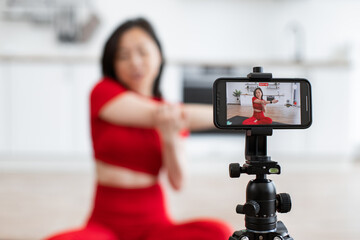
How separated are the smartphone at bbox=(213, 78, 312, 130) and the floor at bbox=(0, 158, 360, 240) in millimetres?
1238

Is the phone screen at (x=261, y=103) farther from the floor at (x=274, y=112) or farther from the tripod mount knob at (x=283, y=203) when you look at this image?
the tripod mount knob at (x=283, y=203)

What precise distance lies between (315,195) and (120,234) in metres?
1.77

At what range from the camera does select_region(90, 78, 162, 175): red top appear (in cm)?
106

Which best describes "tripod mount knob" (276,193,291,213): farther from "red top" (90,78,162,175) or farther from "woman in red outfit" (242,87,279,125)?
"red top" (90,78,162,175)

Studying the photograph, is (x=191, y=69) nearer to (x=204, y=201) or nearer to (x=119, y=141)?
(x=204, y=201)

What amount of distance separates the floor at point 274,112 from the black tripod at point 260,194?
0.08 feet

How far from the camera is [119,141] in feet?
3.47

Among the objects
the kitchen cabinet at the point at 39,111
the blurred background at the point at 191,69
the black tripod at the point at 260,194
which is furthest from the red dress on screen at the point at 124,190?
the kitchen cabinet at the point at 39,111

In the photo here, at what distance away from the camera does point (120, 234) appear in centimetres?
107

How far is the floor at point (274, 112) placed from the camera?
54cm

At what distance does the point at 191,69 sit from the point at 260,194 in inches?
125

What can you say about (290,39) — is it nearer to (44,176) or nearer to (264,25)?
(264,25)

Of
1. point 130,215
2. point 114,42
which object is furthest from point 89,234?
point 114,42

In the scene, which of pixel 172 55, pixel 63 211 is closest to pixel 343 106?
pixel 172 55
